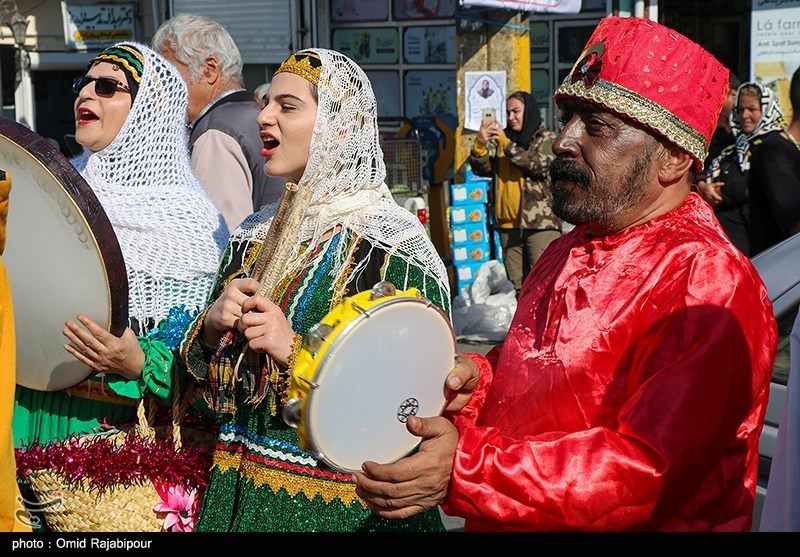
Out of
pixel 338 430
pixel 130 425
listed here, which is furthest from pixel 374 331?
pixel 130 425

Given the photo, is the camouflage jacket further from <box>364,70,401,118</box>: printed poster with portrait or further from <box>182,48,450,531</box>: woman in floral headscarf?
<box>182,48,450,531</box>: woman in floral headscarf

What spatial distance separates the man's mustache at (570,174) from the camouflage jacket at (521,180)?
6.18 meters

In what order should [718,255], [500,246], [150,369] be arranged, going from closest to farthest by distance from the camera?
[718,255] → [150,369] → [500,246]

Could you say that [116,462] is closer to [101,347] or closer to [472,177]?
[101,347]

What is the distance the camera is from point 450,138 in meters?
10.2

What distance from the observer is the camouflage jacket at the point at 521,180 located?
8492 millimetres

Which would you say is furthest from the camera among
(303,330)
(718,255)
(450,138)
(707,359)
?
(450,138)

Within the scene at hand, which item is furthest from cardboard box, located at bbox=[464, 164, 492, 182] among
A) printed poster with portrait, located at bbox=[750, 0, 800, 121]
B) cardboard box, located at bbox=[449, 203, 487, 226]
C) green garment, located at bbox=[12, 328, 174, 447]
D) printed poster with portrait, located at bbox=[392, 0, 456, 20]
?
green garment, located at bbox=[12, 328, 174, 447]

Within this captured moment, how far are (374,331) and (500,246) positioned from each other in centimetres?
738

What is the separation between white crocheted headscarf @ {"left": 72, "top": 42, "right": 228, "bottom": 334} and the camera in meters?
3.51

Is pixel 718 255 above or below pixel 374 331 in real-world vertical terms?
above

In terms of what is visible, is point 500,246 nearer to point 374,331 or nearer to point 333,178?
point 333,178

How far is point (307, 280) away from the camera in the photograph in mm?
2949

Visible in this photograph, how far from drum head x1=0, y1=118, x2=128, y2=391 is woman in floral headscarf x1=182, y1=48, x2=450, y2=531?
0.29m
